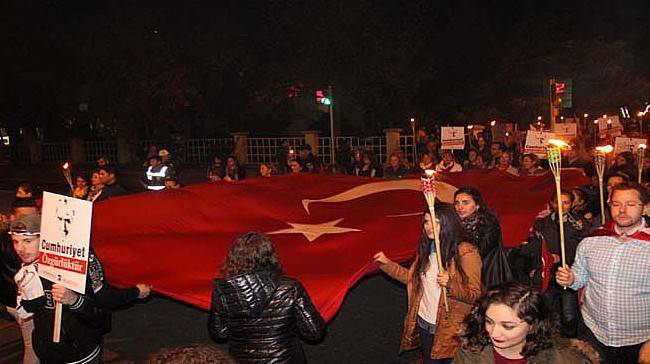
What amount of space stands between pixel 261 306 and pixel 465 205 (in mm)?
1867

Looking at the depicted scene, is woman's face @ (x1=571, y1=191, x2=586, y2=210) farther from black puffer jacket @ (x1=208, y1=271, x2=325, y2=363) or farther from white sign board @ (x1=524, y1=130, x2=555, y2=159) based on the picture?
white sign board @ (x1=524, y1=130, x2=555, y2=159)

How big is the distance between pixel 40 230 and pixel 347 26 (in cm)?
2009

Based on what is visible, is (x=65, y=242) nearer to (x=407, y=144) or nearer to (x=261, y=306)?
(x=261, y=306)

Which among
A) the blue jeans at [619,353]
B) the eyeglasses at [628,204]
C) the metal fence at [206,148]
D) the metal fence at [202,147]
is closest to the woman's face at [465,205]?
the eyeglasses at [628,204]

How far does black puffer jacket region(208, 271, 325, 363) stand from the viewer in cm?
346

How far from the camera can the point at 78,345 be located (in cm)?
365

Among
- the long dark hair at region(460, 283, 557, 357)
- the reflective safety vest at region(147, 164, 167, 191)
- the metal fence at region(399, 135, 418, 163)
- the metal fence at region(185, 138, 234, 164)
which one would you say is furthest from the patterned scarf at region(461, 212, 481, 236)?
the metal fence at region(185, 138, 234, 164)

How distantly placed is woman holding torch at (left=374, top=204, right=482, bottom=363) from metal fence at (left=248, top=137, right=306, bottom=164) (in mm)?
19527

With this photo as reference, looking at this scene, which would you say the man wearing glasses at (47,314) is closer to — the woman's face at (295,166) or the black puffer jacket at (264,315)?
the black puffer jacket at (264,315)

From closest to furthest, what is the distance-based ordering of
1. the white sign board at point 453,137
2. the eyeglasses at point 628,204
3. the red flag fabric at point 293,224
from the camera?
the eyeglasses at point 628,204, the red flag fabric at point 293,224, the white sign board at point 453,137

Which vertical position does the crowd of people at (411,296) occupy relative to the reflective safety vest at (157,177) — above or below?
below

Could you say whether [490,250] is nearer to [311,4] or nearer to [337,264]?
[337,264]

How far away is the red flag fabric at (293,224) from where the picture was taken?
5.70m

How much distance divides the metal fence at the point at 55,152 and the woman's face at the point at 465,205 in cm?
2745
